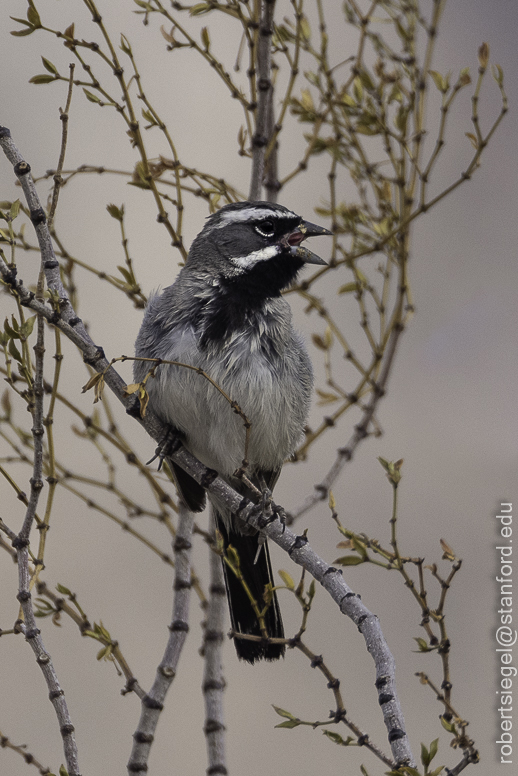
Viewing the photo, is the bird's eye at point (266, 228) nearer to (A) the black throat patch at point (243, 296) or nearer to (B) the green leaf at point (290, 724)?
(A) the black throat patch at point (243, 296)

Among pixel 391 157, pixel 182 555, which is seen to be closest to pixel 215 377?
pixel 182 555

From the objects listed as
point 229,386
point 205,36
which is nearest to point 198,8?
point 205,36

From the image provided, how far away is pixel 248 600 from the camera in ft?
12.7

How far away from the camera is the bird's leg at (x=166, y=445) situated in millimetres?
3508

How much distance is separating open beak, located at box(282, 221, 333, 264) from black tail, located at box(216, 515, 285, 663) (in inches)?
52.7

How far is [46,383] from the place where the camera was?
3.34m

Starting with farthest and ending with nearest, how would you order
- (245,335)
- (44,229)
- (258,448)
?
(258,448) → (245,335) → (44,229)

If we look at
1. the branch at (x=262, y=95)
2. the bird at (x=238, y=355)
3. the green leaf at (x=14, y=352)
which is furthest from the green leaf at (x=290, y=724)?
Answer: the branch at (x=262, y=95)

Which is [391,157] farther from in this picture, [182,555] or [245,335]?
[182,555]

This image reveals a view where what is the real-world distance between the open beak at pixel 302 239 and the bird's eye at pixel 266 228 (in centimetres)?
Answer: 7

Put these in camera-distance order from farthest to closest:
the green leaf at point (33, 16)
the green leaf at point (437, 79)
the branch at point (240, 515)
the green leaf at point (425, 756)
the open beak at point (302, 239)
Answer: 1. the open beak at point (302, 239)
2. the green leaf at point (437, 79)
3. the green leaf at point (33, 16)
4. the branch at point (240, 515)
5. the green leaf at point (425, 756)

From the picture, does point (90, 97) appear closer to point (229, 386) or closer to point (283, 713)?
point (229, 386)

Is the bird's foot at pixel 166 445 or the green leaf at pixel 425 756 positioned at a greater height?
the bird's foot at pixel 166 445

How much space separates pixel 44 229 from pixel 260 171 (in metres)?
1.26
